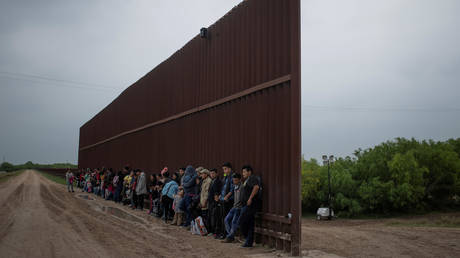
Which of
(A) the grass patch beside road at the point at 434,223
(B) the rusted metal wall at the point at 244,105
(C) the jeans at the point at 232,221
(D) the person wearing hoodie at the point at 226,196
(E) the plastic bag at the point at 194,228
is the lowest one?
(A) the grass patch beside road at the point at 434,223

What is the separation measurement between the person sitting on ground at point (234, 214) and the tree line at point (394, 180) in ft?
52.6

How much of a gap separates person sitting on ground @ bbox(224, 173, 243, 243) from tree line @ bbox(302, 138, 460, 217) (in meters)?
16.0

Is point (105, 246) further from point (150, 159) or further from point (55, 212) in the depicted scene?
point (150, 159)

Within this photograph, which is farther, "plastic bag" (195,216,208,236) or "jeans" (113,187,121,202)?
"jeans" (113,187,121,202)

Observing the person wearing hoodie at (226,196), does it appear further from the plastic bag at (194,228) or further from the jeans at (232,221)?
the plastic bag at (194,228)

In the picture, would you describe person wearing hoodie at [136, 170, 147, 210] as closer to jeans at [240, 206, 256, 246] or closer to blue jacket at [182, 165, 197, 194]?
blue jacket at [182, 165, 197, 194]

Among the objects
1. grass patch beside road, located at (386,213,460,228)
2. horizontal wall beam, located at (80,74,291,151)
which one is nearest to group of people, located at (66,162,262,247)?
horizontal wall beam, located at (80,74,291,151)

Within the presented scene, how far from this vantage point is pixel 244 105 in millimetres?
9258

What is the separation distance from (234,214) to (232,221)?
166 millimetres

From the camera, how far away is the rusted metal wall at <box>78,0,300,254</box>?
7.43m

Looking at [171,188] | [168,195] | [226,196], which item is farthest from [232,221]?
[168,195]

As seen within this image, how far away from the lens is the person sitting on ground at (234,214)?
26.2 ft

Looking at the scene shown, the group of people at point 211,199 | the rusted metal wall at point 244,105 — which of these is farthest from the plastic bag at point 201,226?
the rusted metal wall at point 244,105

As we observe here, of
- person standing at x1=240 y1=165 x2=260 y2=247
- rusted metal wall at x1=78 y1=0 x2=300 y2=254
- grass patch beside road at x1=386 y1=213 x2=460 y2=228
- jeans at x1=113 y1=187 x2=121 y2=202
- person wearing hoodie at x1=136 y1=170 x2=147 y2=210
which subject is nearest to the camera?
rusted metal wall at x1=78 y1=0 x2=300 y2=254
